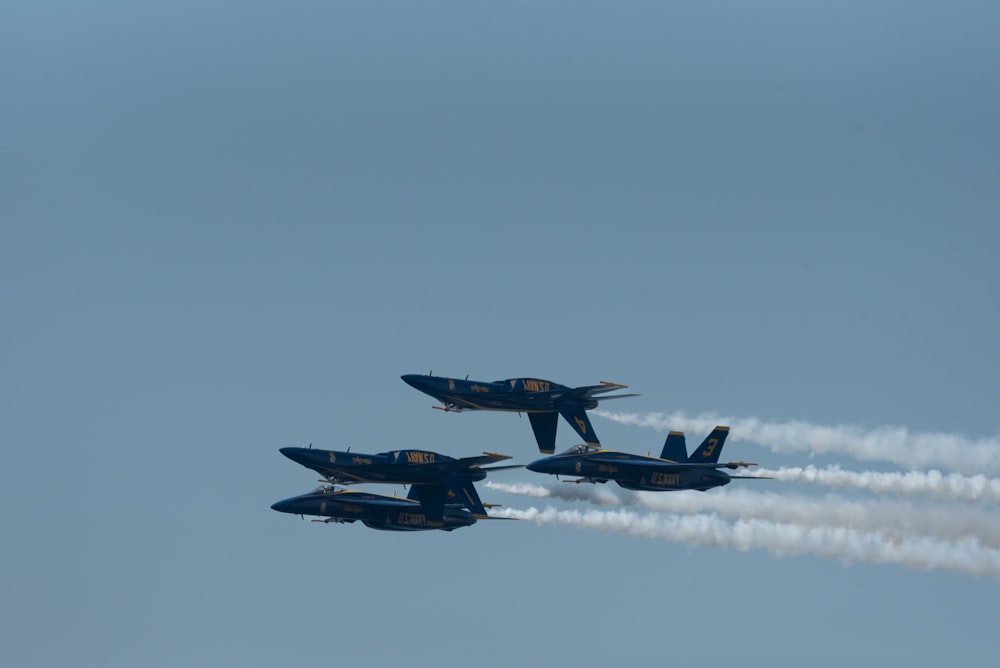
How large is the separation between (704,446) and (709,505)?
376 inches

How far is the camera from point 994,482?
14412 centimetres

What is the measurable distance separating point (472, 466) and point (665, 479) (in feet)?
48.6

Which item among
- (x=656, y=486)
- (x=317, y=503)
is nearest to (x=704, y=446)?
(x=656, y=486)

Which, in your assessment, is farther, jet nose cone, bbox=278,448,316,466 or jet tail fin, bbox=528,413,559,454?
jet tail fin, bbox=528,413,559,454

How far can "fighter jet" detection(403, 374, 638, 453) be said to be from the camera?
15488 centimetres

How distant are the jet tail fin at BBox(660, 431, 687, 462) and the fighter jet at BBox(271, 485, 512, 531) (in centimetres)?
1523

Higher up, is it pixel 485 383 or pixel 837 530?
pixel 485 383

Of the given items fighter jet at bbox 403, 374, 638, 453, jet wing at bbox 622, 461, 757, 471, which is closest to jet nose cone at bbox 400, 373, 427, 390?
fighter jet at bbox 403, 374, 638, 453

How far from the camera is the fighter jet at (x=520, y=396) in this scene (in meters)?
155

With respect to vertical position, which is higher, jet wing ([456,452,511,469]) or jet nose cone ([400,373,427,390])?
jet nose cone ([400,373,427,390])

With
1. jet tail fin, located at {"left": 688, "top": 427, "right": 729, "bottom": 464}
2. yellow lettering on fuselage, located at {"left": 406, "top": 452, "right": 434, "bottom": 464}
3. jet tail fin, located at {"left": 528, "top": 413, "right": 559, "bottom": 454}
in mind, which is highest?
jet tail fin, located at {"left": 528, "top": 413, "right": 559, "bottom": 454}

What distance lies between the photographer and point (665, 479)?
489 feet

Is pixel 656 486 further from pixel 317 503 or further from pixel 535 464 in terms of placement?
pixel 317 503

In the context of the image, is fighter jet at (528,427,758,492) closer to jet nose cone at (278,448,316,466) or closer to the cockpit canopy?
the cockpit canopy
